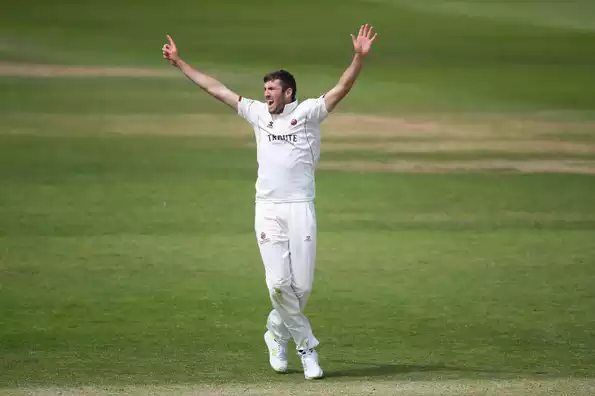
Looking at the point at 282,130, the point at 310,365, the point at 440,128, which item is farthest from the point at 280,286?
the point at 440,128

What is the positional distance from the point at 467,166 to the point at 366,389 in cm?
867

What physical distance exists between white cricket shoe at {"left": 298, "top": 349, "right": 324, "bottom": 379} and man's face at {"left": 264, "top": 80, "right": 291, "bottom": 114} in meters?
1.50

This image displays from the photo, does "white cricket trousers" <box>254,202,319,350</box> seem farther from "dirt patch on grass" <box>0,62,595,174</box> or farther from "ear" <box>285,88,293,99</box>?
"dirt patch on grass" <box>0,62,595,174</box>

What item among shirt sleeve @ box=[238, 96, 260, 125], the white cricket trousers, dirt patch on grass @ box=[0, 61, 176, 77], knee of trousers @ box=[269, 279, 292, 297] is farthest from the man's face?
dirt patch on grass @ box=[0, 61, 176, 77]

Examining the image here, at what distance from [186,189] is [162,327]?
5.32 metres

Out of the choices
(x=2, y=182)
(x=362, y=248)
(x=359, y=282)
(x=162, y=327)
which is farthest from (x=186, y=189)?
(x=162, y=327)

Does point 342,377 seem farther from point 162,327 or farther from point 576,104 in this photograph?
point 576,104

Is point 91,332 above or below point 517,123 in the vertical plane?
below

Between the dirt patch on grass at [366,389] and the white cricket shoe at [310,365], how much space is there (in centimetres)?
7

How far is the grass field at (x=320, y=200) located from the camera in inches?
358

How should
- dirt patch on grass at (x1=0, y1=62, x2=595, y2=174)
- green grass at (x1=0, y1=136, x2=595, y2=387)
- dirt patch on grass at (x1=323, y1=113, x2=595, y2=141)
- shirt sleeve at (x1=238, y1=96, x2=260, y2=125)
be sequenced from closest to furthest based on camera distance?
Result: shirt sleeve at (x1=238, y1=96, x2=260, y2=125) → green grass at (x1=0, y1=136, x2=595, y2=387) → dirt patch on grass at (x1=0, y1=62, x2=595, y2=174) → dirt patch on grass at (x1=323, y1=113, x2=595, y2=141)

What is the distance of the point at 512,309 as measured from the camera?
34.2ft

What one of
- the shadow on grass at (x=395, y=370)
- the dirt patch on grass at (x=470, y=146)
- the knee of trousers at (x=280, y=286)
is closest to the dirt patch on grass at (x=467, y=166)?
the dirt patch on grass at (x=470, y=146)

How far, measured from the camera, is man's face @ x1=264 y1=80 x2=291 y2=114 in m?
8.25
